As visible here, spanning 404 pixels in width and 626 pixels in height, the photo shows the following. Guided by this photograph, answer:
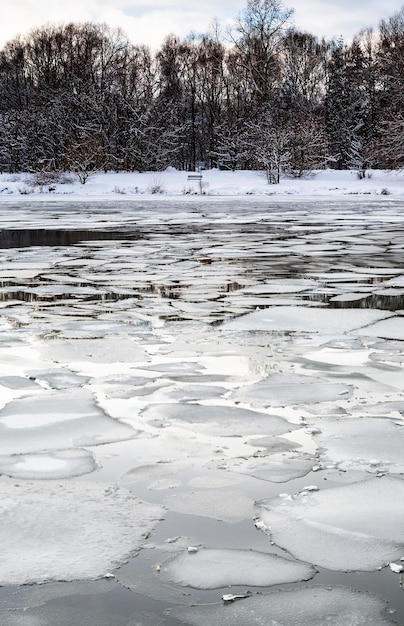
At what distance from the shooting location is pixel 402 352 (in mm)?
4812

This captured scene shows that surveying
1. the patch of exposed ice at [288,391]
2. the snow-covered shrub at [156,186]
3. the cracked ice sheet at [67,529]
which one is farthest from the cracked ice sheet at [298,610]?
the snow-covered shrub at [156,186]

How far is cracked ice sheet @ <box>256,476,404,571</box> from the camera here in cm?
228

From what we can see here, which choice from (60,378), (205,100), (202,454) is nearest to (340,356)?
(60,378)

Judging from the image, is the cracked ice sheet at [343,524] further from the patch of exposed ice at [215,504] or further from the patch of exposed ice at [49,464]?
the patch of exposed ice at [49,464]

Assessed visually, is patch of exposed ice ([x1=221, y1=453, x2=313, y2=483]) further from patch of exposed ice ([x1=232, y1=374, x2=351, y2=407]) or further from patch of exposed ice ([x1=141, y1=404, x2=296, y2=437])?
patch of exposed ice ([x1=232, y1=374, x2=351, y2=407])

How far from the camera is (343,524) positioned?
8.18 feet

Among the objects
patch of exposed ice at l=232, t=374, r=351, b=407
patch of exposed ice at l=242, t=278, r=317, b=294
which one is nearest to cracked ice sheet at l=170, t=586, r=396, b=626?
patch of exposed ice at l=232, t=374, r=351, b=407

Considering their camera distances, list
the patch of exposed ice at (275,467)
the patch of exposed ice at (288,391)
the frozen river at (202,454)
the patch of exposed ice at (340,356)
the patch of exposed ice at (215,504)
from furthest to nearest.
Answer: the patch of exposed ice at (340,356)
the patch of exposed ice at (288,391)
the patch of exposed ice at (275,467)
the patch of exposed ice at (215,504)
the frozen river at (202,454)

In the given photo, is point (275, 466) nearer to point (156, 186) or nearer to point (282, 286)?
point (282, 286)

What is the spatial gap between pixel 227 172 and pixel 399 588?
113 feet

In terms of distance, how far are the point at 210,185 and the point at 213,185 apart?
0.37 ft

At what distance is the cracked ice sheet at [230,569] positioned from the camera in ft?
7.00

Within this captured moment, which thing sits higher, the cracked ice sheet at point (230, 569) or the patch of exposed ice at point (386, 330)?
the patch of exposed ice at point (386, 330)

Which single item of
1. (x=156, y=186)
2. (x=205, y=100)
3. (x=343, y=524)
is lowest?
(x=343, y=524)
